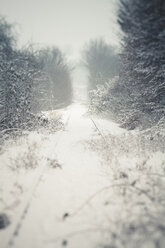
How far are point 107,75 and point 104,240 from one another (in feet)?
96.1

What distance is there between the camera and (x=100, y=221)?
2.38 m

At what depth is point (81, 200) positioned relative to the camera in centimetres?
290

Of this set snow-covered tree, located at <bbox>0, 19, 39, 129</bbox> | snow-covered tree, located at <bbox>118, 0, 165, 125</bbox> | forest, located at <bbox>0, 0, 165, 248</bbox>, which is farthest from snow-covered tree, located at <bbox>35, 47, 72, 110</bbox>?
snow-covered tree, located at <bbox>118, 0, 165, 125</bbox>

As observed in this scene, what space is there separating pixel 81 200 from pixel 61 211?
1.48ft

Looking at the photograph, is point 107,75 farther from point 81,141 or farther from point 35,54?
point 81,141

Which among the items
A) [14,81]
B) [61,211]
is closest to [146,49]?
[61,211]

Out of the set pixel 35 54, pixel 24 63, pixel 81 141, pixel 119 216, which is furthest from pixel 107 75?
pixel 119 216

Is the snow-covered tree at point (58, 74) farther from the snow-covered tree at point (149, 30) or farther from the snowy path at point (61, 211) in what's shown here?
the snowy path at point (61, 211)

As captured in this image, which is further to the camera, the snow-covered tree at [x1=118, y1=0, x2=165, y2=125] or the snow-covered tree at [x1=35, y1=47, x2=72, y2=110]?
the snow-covered tree at [x1=35, y1=47, x2=72, y2=110]

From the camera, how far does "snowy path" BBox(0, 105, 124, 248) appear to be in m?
2.12

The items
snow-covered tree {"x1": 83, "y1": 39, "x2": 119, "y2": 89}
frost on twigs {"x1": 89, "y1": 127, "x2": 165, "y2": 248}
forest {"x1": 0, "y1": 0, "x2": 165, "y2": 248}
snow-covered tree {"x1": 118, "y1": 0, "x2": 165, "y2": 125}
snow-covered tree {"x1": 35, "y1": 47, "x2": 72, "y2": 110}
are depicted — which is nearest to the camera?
frost on twigs {"x1": 89, "y1": 127, "x2": 165, "y2": 248}

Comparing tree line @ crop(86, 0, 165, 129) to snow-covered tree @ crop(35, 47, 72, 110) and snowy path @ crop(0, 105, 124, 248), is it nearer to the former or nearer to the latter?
snowy path @ crop(0, 105, 124, 248)

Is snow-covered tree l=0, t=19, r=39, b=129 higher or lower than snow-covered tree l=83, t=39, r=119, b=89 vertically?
lower

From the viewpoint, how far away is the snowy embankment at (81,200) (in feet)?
6.99
